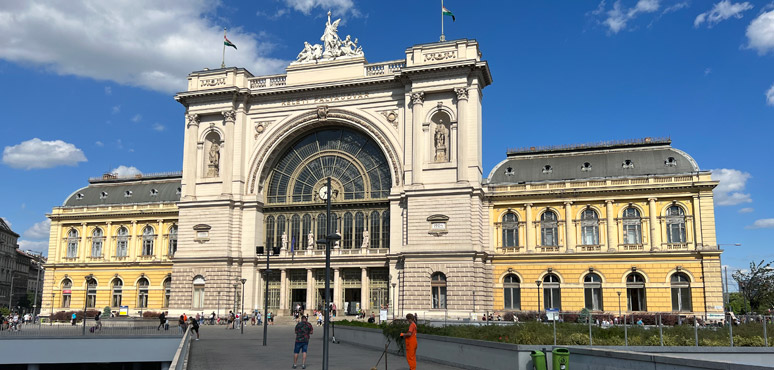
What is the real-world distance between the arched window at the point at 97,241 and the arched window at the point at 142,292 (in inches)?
272

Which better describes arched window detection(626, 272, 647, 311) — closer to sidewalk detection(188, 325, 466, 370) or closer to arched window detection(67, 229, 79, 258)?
sidewalk detection(188, 325, 466, 370)

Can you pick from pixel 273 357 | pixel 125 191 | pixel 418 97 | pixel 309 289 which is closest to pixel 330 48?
pixel 418 97

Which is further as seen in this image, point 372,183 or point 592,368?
point 372,183

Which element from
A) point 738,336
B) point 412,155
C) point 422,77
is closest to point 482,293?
point 412,155

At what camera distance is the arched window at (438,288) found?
5603 cm

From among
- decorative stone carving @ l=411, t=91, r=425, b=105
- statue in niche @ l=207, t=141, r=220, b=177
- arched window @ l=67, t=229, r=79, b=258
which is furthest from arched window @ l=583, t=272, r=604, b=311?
arched window @ l=67, t=229, r=79, b=258

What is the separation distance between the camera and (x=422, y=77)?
5925 centimetres

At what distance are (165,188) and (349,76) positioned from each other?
29.5 m

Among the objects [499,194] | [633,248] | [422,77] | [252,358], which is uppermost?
[422,77]

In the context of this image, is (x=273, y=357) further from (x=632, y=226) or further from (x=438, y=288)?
(x=632, y=226)

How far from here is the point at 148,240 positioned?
243ft

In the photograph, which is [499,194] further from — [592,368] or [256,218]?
[592,368]

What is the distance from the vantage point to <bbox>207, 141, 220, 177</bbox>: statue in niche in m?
66.3

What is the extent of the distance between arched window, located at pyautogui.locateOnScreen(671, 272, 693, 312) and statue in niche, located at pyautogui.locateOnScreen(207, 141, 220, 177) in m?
43.9
